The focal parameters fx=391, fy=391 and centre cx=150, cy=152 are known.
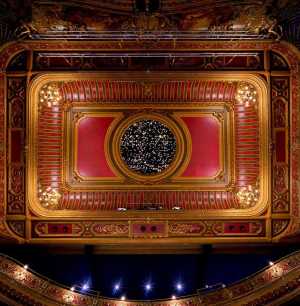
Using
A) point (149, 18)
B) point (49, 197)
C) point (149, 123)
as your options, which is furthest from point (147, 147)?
point (149, 18)

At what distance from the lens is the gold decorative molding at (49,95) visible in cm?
1121

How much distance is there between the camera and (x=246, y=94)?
444 inches

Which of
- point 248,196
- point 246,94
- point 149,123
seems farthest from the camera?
point 149,123

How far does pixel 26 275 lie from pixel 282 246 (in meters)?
7.13

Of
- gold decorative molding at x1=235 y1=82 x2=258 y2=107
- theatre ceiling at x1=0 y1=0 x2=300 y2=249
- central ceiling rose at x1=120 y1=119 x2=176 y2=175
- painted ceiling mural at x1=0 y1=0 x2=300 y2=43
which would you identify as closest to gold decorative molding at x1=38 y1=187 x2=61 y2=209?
theatre ceiling at x1=0 y1=0 x2=300 y2=249

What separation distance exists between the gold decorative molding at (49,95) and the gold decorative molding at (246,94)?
531 cm

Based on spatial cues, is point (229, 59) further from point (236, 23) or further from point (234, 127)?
point (234, 127)

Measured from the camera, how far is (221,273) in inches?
453

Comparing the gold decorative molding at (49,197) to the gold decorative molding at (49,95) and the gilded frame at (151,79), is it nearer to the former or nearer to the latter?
the gilded frame at (151,79)

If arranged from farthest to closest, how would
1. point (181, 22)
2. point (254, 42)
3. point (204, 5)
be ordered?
point (254, 42) → point (181, 22) → point (204, 5)

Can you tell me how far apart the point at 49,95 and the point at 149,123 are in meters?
3.10

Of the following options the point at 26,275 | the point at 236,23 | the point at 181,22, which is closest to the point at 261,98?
the point at 236,23

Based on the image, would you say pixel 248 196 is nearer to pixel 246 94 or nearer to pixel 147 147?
pixel 246 94

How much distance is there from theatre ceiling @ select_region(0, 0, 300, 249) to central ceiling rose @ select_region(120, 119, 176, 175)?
32 mm
